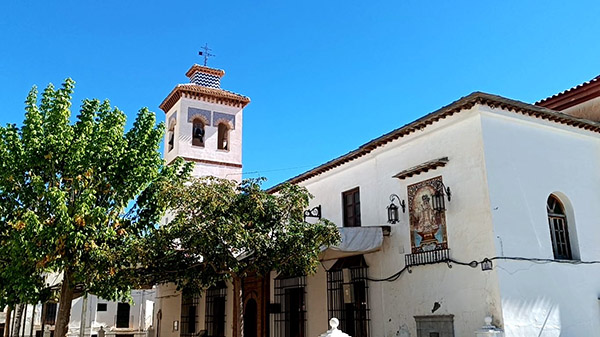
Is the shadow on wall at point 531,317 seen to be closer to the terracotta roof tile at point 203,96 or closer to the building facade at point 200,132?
the building facade at point 200,132

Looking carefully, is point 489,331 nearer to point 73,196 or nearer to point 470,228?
point 470,228

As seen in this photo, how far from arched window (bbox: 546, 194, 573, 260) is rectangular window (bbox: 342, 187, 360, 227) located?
171 inches

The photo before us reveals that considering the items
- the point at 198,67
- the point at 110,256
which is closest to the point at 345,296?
the point at 110,256

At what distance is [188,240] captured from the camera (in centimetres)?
943

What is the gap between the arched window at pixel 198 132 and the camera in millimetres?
22734

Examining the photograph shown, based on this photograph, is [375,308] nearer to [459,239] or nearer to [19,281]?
[459,239]

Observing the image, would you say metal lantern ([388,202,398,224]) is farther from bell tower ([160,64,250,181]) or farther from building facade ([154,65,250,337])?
bell tower ([160,64,250,181])

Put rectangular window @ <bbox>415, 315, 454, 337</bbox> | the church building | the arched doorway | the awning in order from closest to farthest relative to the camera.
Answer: the church building → rectangular window @ <bbox>415, 315, 454, 337</bbox> → the awning → the arched doorway

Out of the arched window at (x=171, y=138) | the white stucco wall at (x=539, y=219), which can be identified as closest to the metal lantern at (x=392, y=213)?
the white stucco wall at (x=539, y=219)

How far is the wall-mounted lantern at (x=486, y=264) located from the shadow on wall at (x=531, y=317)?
58cm

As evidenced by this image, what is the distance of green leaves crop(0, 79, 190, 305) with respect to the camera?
10.8m

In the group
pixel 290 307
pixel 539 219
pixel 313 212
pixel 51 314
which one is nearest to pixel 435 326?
pixel 539 219

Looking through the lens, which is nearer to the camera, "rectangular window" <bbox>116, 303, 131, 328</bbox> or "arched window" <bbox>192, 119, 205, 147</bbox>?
"arched window" <bbox>192, 119, 205, 147</bbox>

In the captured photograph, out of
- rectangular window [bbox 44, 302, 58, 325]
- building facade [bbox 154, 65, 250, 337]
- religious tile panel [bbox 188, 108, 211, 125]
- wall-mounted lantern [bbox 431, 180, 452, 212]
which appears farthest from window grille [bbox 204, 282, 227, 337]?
rectangular window [bbox 44, 302, 58, 325]
